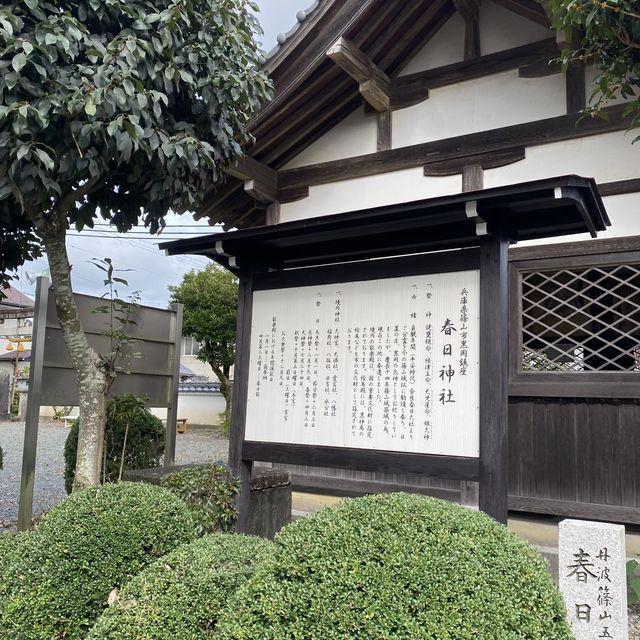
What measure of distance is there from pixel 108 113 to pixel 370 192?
3501 millimetres

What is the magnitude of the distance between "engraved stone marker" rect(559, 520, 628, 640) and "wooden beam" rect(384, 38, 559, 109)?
475cm

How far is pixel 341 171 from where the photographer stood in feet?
23.1

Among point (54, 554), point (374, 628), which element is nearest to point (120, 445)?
point (54, 554)

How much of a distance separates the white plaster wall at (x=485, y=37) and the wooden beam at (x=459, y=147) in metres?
0.99

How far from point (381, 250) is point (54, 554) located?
3044 mm

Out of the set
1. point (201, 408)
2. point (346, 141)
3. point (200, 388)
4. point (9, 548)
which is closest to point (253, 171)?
point (346, 141)

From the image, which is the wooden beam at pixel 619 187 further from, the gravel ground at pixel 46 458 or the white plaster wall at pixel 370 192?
the gravel ground at pixel 46 458

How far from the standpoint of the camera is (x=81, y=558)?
316 cm

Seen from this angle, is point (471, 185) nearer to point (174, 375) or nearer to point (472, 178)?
point (472, 178)

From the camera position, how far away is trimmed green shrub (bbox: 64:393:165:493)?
6.20 meters

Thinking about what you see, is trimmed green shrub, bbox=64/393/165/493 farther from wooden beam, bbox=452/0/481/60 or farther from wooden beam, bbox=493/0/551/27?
wooden beam, bbox=493/0/551/27

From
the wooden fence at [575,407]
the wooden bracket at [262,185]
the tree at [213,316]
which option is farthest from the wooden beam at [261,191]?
the tree at [213,316]

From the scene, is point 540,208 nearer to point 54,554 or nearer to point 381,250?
point 381,250

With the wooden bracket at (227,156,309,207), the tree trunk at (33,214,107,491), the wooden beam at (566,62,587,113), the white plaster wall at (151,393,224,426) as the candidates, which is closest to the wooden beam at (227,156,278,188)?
the wooden bracket at (227,156,309,207)
